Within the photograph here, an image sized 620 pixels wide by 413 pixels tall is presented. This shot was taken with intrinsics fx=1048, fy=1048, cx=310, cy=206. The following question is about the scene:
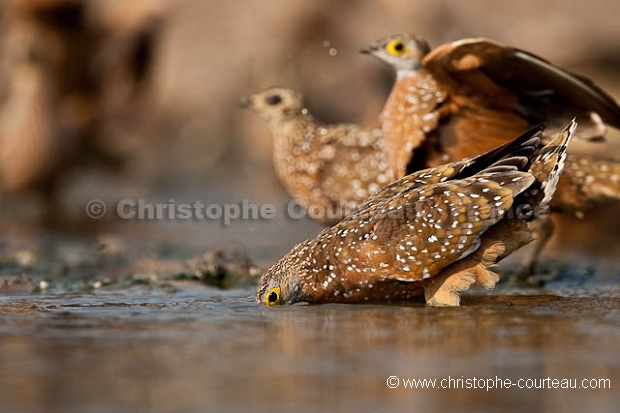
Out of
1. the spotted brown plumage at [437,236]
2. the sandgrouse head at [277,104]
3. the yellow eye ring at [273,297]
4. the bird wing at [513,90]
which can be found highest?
the sandgrouse head at [277,104]

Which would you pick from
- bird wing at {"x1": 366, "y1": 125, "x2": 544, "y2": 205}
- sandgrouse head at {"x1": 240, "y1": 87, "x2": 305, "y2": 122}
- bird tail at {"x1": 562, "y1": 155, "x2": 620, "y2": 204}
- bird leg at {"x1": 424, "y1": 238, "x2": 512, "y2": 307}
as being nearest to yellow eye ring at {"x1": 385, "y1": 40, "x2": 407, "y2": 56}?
sandgrouse head at {"x1": 240, "y1": 87, "x2": 305, "y2": 122}

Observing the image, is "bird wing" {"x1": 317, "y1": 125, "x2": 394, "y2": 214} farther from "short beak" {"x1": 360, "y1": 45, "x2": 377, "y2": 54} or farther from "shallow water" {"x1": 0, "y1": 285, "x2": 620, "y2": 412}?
"shallow water" {"x1": 0, "y1": 285, "x2": 620, "y2": 412}

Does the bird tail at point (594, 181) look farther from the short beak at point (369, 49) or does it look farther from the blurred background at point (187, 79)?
the blurred background at point (187, 79)

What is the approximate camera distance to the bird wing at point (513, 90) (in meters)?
6.99

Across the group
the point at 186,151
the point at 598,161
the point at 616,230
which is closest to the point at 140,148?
the point at 186,151

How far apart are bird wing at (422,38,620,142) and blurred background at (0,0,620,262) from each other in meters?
3.91

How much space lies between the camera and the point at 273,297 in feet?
19.5

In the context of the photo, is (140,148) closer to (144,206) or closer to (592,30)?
(144,206)

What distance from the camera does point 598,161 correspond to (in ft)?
24.8

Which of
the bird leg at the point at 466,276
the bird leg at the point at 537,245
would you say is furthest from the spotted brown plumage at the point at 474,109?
the bird leg at the point at 466,276

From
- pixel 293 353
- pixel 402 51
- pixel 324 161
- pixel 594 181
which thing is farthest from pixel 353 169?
pixel 293 353

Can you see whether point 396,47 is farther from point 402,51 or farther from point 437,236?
point 437,236

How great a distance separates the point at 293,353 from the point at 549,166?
85.9 inches

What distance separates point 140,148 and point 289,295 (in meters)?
9.44
